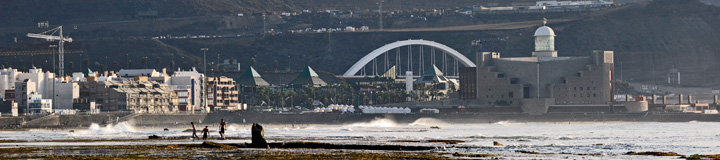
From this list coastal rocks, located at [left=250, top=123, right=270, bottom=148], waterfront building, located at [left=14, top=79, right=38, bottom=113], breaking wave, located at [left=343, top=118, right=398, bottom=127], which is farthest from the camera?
breaking wave, located at [left=343, top=118, right=398, bottom=127]

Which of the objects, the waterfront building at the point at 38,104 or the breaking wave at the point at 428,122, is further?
the breaking wave at the point at 428,122

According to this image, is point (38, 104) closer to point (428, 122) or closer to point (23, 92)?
point (23, 92)

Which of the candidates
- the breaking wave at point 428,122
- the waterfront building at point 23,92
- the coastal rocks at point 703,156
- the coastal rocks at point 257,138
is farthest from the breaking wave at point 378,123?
the coastal rocks at point 703,156

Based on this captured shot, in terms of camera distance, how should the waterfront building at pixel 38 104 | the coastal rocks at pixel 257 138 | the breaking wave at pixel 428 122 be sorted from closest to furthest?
the coastal rocks at pixel 257 138, the waterfront building at pixel 38 104, the breaking wave at pixel 428 122

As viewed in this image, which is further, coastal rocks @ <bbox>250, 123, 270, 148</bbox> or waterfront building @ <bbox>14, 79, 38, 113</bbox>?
waterfront building @ <bbox>14, 79, 38, 113</bbox>

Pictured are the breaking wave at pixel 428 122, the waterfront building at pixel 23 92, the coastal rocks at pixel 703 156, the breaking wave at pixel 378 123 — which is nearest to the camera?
the coastal rocks at pixel 703 156

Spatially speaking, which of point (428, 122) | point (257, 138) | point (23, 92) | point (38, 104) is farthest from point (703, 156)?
point (23, 92)

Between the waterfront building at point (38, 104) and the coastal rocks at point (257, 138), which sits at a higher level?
the waterfront building at point (38, 104)

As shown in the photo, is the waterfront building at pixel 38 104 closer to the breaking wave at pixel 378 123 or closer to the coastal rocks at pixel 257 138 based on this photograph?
the breaking wave at pixel 378 123

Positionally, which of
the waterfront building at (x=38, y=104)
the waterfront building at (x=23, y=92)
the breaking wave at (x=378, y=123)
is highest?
the waterfront building at (x=23, y=92)

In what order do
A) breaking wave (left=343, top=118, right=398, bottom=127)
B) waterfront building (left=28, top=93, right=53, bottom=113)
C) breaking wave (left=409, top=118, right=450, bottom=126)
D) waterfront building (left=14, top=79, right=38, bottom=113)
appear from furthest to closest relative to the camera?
breaking wave (left=409, top=118, right=450, bottom=126) → breaking wave (left=343, top=118, right=398, bottom=127) → waterfront building (left=14, top=79, right=38, bottom=113) → waterfront building (left=28, top=93, right=53, bottom=113)

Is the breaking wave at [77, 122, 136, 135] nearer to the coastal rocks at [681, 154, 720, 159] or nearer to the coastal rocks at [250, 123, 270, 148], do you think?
the coastal rocks at [250, 123, 270, 148]

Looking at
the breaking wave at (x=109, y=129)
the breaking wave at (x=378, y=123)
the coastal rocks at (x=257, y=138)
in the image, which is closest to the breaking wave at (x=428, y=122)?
the breaking wave at (x=378, y=123)

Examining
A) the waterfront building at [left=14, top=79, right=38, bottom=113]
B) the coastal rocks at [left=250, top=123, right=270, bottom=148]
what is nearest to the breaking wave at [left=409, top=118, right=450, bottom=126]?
the waterfront building at [left=14, top=79, right=38, bottom=113]
